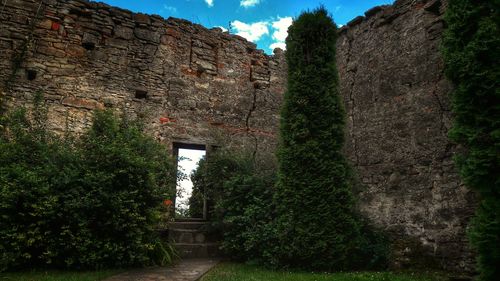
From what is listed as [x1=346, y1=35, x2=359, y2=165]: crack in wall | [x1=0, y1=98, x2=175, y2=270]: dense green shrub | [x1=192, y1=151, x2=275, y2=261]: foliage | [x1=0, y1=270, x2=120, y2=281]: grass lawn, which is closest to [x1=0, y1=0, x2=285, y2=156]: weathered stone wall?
[x1=192, y1=151, x2=275, y2=261]: foliage

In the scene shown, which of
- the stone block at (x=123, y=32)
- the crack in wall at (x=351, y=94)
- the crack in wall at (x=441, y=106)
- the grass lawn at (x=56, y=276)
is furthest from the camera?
the stone block at (x=123, y=32)

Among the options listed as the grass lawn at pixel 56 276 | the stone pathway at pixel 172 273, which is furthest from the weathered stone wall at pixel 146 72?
the grass lawn at pixel 56 276

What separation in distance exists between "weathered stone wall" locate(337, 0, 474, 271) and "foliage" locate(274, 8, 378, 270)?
2.45ft

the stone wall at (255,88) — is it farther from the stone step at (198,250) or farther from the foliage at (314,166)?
the stone step at (198,250)

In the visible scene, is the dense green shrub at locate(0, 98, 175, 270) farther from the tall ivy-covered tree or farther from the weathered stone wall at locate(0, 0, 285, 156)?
the tall ivy-covered tree

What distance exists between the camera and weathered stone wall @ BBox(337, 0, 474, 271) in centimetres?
528

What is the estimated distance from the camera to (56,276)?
15.1 feet

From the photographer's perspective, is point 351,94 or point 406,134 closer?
point 406,134

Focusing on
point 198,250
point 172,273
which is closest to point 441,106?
point 172,273

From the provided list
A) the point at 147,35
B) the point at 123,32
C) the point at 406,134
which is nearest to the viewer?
the point at 406,134

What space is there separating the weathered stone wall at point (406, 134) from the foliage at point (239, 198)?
179 centimetres

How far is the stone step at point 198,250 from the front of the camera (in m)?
7.01

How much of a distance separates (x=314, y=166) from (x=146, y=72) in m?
4.47

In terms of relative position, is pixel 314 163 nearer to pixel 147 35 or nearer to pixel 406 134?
pixel 406 134
